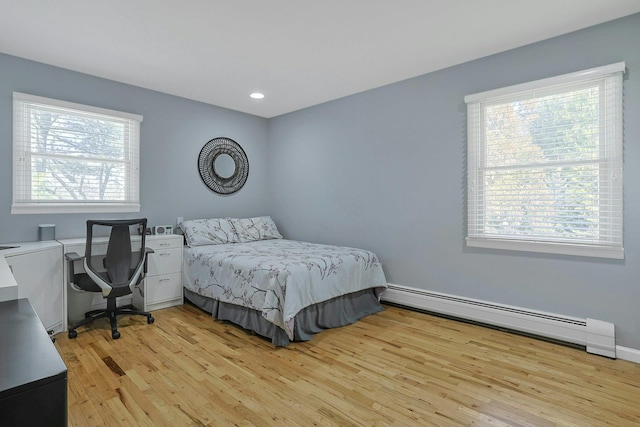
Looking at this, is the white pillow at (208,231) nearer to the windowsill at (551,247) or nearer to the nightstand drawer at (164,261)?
the nightstand drawer at (164,261)

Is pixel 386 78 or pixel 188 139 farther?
pixel 188 139

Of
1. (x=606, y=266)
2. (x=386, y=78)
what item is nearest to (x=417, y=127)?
(x=386, y=78)

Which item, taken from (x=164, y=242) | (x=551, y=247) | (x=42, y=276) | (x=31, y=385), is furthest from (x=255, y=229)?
(x=31, y=385)

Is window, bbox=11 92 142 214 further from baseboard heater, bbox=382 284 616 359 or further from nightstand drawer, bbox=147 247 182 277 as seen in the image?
baseboard heater, bbox=382 284 616 359

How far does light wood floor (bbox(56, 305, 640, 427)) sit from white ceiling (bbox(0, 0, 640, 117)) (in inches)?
98.2

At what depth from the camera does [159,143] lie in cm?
410

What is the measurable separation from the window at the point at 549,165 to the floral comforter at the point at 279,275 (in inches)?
45.5

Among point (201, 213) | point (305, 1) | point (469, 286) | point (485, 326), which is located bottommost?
point (485, 326)

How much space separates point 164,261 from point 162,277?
173 millimetres

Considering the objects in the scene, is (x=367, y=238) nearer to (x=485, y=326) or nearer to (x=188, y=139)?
(x=485, y=326)

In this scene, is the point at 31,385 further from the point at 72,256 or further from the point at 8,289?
the point at 72,256

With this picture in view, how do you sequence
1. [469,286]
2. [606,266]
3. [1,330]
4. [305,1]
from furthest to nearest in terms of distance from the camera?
1. [469,286]
2. [606,266]
3. [305,1]
4. [1,330]

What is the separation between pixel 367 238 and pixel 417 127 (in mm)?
1377

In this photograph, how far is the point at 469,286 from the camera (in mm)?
3287
